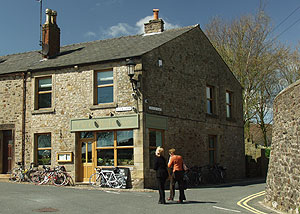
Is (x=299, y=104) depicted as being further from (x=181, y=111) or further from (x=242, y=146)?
(x=242, y=146)

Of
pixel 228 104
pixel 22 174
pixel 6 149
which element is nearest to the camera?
pixel 22 174

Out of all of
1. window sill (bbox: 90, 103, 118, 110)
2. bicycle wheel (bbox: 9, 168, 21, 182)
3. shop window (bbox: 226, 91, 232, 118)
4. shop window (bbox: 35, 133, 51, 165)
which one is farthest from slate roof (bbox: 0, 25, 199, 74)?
shop window (bbox: 226, 91, 232, 118)

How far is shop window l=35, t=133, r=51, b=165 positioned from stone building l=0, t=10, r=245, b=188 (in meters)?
0.05

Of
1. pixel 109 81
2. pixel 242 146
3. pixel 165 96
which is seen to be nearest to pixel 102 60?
pixel 109 81

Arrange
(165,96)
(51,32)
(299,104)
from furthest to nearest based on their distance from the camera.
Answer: (51,32)
(165,96)
(299,104)

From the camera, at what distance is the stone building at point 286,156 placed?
11.0m

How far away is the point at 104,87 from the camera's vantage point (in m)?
19.9

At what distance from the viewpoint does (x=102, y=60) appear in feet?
64.5

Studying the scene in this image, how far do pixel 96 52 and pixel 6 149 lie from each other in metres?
7.42

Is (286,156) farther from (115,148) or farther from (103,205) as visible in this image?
(115,148)

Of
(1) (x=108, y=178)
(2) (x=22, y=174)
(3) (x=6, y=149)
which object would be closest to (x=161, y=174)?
(1) (x=108, y=178)

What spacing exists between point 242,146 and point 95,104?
12.8 metres

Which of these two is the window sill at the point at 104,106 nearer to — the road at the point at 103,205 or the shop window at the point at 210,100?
the road at the point at 103,205

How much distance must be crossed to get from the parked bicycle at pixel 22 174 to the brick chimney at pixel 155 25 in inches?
419
